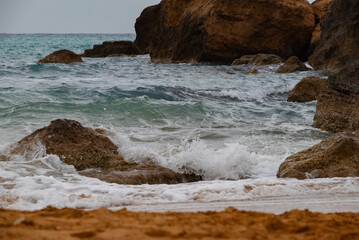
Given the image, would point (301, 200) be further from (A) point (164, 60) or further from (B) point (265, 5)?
(A) point (164, 60)

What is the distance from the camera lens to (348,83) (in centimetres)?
737

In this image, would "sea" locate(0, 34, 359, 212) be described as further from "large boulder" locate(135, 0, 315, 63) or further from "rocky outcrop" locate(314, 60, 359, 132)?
"large boulder" locate(135, 0, 315, 63)

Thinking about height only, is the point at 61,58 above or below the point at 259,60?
above

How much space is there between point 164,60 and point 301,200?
2305 cm

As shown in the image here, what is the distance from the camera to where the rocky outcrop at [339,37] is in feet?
52.7

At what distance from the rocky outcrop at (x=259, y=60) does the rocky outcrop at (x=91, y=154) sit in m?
16.1

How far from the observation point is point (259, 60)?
20812 mm

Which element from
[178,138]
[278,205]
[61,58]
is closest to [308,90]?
[178,138]

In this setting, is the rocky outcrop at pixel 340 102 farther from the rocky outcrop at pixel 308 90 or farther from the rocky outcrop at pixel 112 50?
the rocky outcrop at pixel 112 50

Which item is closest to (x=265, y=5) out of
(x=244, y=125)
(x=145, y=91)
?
(x=145, y=91)

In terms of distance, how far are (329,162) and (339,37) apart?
13521 mm

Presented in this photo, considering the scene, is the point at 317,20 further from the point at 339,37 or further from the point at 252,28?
the point at 339,37

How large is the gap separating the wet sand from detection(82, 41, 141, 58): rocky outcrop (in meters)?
33.6

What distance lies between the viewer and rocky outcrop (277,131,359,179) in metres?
4.42
